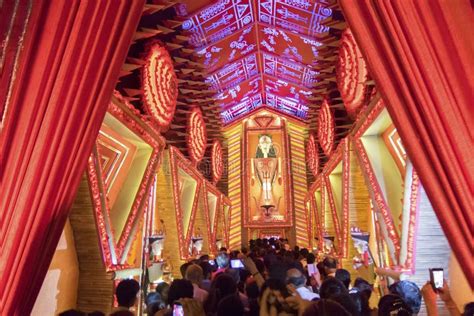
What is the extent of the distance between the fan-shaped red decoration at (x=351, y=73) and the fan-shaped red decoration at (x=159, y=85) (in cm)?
298

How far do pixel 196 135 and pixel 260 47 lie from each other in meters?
4.90

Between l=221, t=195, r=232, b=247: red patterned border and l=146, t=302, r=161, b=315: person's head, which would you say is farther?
l=221, t=195, r=232, b=247: red patterned border

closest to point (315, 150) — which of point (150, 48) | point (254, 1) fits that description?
point (254, 1)

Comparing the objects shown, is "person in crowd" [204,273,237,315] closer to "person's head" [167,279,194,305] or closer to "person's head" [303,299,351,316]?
"person's head" [167,279,194,305]

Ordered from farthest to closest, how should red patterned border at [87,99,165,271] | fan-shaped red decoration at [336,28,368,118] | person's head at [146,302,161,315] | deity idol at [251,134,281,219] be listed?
deity idol at [251,134,281,219] < fan-shaped red decoration at [336,28,368,118] < red patterned border at [87,99,165,271] < person's head at [146,302,161,315]

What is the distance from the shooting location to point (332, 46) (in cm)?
816

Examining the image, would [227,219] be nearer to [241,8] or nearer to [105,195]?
[241,8]

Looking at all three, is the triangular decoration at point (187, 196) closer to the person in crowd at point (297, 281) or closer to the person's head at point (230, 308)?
→ the person in crowd at point (297, 281)

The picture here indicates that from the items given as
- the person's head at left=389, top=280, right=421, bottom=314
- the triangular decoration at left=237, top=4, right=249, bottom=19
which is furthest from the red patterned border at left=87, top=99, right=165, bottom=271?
the triangular decoration at left=237, top=4, right=249, bottom=19

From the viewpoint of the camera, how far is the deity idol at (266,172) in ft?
64.3

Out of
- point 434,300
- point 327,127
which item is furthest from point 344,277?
point 327,127

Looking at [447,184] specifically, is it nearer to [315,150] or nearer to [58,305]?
[58,305]

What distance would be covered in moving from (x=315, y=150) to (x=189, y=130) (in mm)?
5054

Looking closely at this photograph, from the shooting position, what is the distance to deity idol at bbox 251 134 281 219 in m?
19.6
